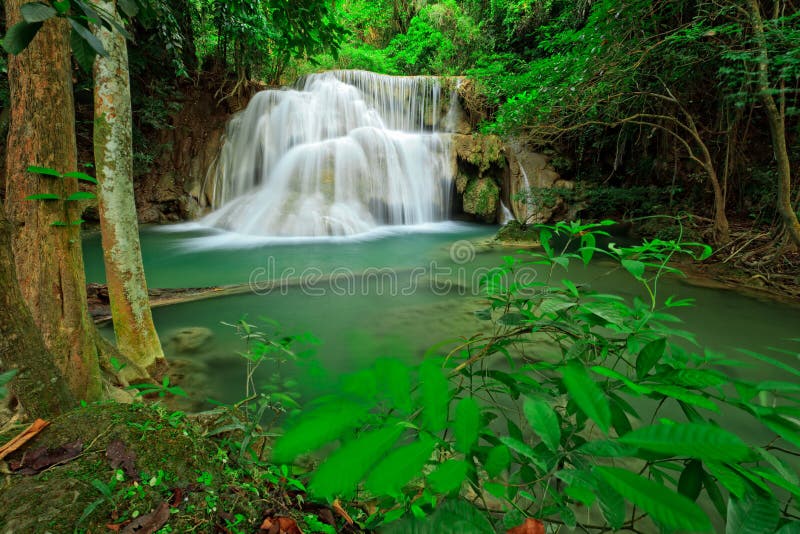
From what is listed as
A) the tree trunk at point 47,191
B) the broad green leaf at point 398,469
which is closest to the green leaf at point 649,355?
the broad green leaf at point 398,469

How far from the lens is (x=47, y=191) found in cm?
136

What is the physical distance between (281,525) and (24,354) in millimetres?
875

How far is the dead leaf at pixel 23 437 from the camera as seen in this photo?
0.91 m

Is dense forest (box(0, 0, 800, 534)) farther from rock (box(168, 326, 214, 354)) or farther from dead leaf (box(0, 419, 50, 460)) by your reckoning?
rock (box(168, 326, 214, 354))

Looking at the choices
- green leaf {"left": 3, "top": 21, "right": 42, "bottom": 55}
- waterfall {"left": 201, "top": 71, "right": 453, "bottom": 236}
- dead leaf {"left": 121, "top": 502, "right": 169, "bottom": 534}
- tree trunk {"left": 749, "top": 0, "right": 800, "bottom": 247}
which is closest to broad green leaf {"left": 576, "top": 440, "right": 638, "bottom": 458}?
dead leaf {"left": 121, "top": 502, "right": 169, "bottom": 534}

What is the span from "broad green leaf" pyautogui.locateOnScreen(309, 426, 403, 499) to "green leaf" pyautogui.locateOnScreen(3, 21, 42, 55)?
96 cm

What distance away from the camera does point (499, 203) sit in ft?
36.6

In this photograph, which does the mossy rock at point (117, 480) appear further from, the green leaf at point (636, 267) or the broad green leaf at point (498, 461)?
the green leaf at point (636, 267)

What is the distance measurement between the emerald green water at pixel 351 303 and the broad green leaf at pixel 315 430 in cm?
136

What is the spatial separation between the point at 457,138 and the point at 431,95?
264 cm

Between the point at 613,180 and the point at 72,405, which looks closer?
the point at 72,405

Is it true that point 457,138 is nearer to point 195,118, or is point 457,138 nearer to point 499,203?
point 499,203

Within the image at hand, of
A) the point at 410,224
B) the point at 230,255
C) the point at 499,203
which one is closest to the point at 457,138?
the point at 499,203

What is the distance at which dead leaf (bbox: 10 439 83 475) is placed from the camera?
35.2 inches
